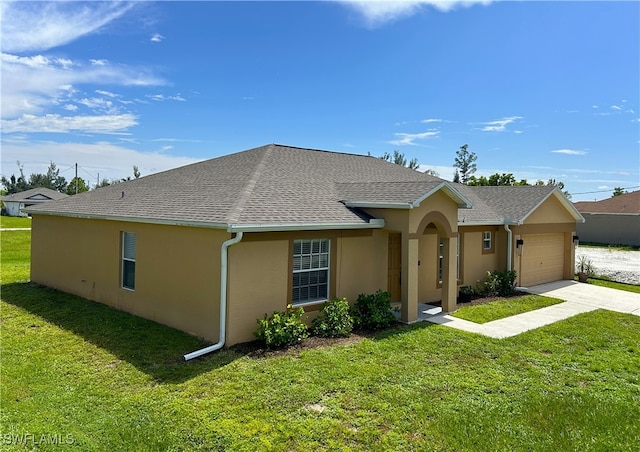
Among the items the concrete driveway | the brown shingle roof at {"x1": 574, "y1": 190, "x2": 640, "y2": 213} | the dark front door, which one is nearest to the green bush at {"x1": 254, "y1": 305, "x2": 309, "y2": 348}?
the dark front door

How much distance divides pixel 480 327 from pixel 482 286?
481 cm

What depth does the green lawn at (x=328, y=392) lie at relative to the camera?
5.13 metres

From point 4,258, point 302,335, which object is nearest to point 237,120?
point 4,258

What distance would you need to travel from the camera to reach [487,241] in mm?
15656

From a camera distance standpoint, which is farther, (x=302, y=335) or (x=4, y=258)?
(x=4, y=258)

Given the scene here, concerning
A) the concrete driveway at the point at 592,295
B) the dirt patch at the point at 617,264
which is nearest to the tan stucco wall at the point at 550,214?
the concrete driveway at the point at 592,295

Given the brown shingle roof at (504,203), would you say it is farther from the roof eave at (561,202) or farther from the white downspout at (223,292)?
the white downspout at (223,292)

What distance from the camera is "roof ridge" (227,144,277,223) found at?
8430mm

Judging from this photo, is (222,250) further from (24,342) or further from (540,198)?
(540,198)

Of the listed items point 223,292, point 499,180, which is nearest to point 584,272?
point 223,292

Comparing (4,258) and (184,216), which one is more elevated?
(184,216)

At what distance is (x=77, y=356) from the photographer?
25.9 ft

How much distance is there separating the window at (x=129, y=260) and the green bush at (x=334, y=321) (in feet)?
18.0

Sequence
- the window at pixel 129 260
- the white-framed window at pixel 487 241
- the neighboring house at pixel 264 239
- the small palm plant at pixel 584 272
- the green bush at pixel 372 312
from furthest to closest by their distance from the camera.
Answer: the small palm plant at pixel 584 272
the white-framed window at pixel 487 241
the window at pixel 129 260
the green bush at pixel 372 312
the neighboring house at pixel 264 239
